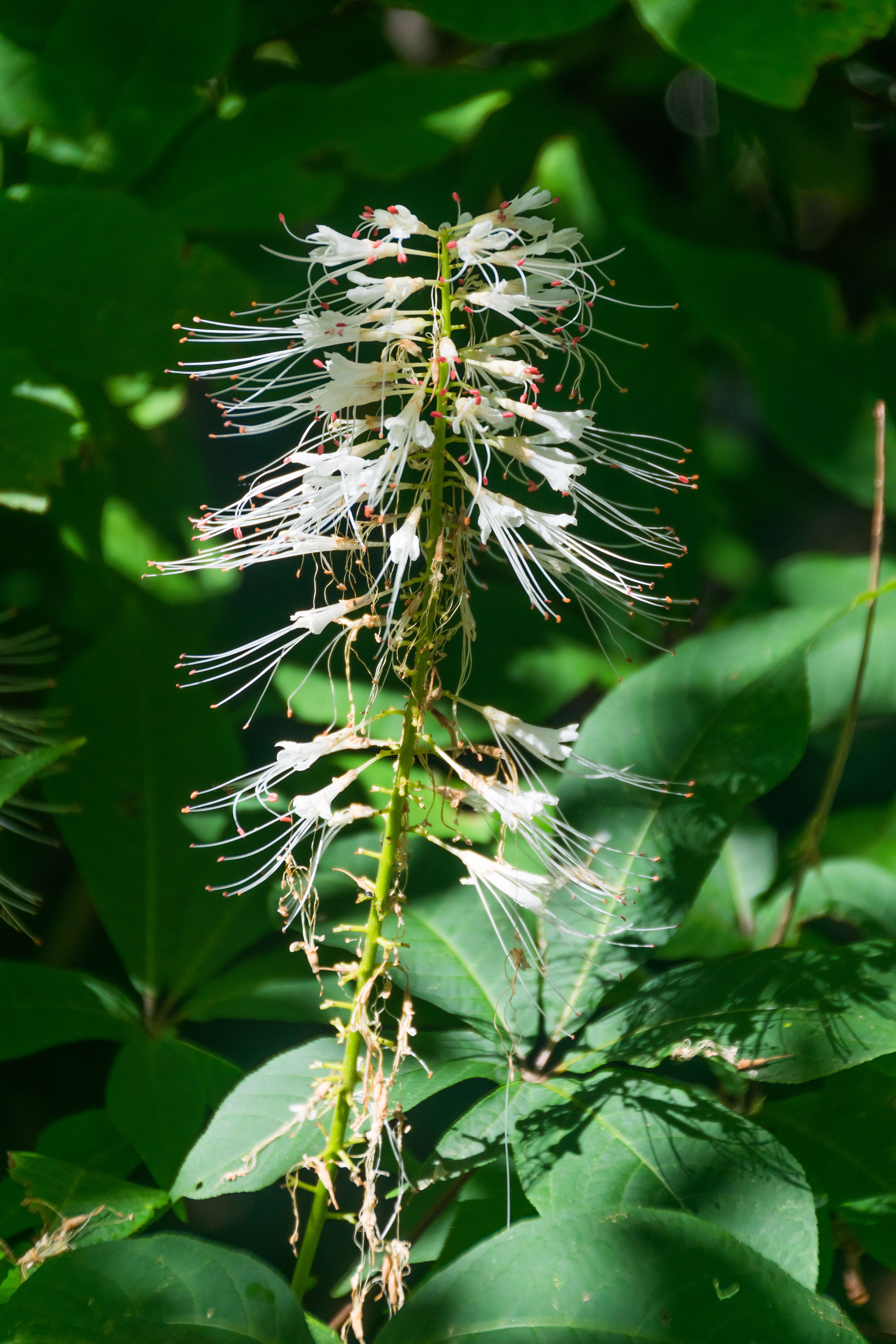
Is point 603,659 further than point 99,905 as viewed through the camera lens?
Yes

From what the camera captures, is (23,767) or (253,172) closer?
(23,767)

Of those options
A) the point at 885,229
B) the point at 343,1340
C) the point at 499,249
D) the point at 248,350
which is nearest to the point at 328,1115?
the point at 343,1340

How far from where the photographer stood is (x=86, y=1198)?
101 cm

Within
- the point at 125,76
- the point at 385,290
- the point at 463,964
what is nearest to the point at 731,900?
the point at 463,964

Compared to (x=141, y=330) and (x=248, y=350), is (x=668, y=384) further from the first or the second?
(x=141, y=330)

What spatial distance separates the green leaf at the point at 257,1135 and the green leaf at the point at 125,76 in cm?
128

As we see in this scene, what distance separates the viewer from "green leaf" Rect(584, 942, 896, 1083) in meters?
0.93

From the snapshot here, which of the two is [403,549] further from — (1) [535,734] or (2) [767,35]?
(2) [767,35]

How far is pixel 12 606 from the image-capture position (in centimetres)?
161

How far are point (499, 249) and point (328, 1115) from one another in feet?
2.69

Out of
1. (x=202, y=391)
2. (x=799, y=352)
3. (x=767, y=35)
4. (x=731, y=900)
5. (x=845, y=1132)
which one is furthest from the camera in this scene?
(x=202, y=391)

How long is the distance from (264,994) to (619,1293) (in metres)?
0.60

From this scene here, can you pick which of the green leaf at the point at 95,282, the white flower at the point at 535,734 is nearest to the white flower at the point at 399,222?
the white flower at the point at 535,734

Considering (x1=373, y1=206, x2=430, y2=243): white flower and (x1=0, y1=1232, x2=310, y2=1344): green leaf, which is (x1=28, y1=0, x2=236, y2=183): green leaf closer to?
(x1=373, y1=206, x2=430, y2=243): white flower
